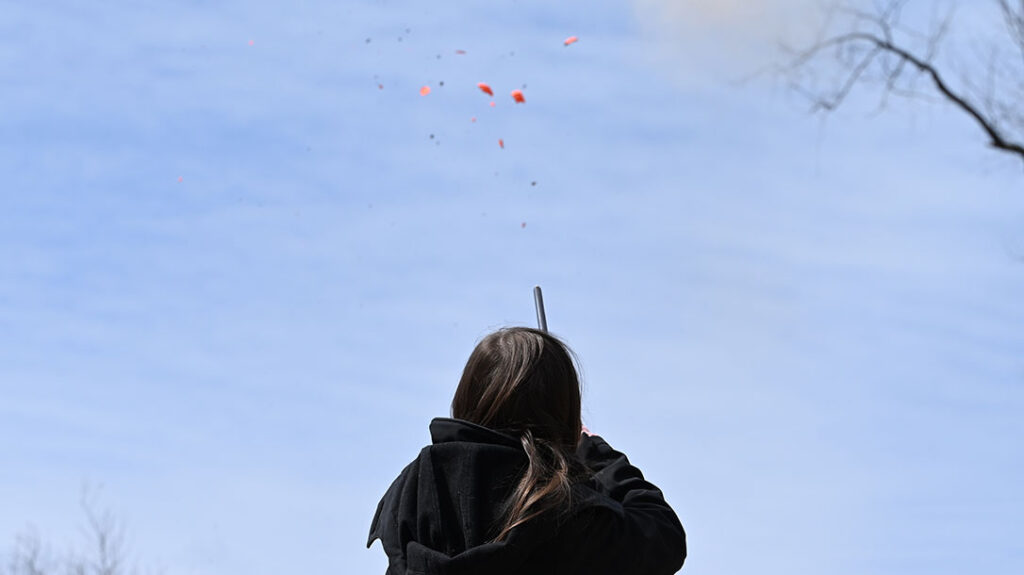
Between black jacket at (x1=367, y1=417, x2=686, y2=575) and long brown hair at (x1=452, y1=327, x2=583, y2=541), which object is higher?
long brown hair at (x1=452, y1=327, x2=583, y2=541)

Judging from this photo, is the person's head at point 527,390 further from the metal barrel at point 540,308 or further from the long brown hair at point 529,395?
the metal barrel at point 540,308

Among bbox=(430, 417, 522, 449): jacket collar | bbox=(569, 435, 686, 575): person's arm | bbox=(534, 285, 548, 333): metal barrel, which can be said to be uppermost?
bbox=(534, 285, 548, 333): metal barrel

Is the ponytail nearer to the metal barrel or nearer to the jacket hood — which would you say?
the jacket hood

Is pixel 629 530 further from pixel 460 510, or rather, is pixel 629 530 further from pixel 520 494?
pixel 460 510

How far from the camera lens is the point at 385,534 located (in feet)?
8.48

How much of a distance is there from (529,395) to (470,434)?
0.51 feet

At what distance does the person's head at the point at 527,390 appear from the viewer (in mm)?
2590

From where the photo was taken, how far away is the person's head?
102 inches

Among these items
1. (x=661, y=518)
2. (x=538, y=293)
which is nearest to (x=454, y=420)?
(x=661, y=518)

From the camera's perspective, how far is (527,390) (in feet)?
8.49

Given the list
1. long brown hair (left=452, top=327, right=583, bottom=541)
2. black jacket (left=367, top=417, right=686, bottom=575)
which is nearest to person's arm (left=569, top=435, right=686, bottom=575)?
black jacket (left=367, top=417, right=686, bottom=575)

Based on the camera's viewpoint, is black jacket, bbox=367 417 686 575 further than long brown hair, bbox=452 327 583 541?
No

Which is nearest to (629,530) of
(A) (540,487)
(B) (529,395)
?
(A) (540,487)

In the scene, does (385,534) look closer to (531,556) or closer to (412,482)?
(412,482)
